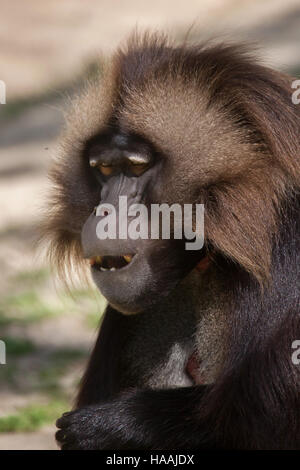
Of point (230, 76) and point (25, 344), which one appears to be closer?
point (230, 76)

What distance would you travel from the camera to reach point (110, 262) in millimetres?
4145

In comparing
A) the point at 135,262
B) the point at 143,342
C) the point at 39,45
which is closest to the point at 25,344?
the point at 143,342

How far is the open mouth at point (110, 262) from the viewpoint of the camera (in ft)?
13.5

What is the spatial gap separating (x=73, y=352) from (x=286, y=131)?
3834 mm

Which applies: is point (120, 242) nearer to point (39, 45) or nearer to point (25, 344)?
point (25, 344)

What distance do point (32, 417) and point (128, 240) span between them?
2.61 m

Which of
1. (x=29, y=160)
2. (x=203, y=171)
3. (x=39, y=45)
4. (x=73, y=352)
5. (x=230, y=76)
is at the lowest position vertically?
(x=203, y=171)

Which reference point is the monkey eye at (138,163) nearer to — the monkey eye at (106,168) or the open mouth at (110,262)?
the monkey eye at (106,168)

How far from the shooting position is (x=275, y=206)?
4.03m
